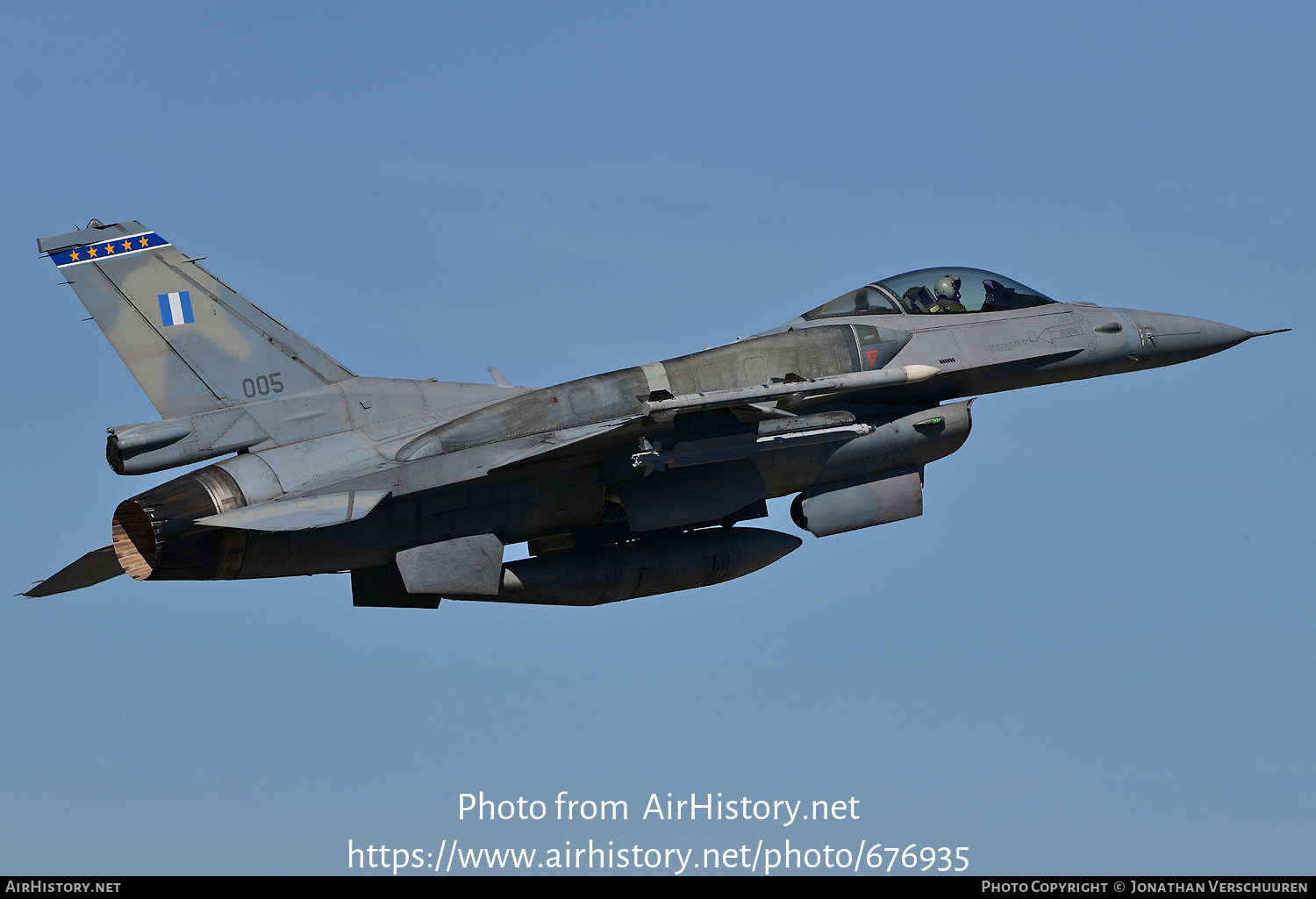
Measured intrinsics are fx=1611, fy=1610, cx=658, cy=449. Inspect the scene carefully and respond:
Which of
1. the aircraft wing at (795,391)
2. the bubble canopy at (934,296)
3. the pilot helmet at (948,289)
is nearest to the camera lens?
the aircraft wing at (795,391)

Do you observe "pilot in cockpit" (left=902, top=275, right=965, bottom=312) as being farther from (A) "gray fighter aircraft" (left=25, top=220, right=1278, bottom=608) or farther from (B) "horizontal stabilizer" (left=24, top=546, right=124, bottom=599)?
(B) "horizontal stabilizer" (left=24, top=546, right=124, bottom=599)

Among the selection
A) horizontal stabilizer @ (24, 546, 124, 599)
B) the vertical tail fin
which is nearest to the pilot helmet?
the vertical tail fin

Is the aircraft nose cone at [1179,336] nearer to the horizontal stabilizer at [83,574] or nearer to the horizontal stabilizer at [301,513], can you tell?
the horizontal stabilizer at [301,513]

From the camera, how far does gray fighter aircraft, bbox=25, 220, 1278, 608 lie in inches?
675

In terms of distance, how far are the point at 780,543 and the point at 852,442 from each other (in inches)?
59.6

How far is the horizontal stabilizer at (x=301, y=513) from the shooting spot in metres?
16.1

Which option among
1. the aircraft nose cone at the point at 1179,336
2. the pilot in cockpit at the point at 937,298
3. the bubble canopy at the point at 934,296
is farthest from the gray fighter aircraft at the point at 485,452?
the aircraft nose cone at the point at 1179,336

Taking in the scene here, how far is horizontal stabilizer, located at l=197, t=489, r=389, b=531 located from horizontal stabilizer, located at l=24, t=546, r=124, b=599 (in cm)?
289

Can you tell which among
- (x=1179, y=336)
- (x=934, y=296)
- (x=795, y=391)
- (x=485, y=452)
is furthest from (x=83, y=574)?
(x=1179, y=336)

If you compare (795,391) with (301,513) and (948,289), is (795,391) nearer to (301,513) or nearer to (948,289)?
(948,289)

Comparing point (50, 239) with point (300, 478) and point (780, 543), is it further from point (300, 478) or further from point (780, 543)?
point (780, 543)

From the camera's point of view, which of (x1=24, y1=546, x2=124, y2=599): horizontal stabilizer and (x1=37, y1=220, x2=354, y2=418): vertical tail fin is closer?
(x1=37, y1=220, x2=354, y2=418): vertical tail fin

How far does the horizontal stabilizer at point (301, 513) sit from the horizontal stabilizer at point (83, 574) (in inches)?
114
